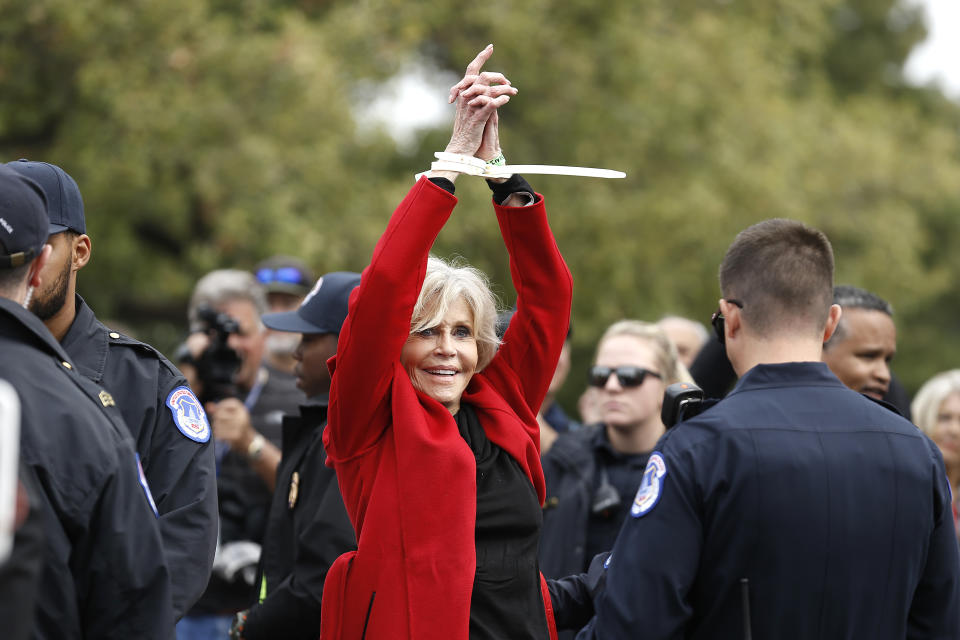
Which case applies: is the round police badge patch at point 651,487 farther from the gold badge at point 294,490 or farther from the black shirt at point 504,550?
the gold badge at point 294,490

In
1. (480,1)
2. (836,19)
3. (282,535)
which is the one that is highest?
(836,19)

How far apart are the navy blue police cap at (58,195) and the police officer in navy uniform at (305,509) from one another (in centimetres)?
117

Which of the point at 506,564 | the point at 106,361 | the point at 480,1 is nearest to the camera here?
the point at 506,564

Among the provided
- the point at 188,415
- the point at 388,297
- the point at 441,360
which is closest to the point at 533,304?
the point at 441,360

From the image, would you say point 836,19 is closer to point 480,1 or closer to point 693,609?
point 480,1

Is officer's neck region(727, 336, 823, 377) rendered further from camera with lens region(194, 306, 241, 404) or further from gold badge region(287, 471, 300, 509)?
camera with lens region(194, 306, 241, 404)

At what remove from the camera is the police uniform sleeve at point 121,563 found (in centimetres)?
253

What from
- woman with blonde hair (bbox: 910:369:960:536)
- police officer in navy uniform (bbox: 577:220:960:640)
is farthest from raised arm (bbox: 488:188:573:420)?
woman with blonde hair (bbox: 910:369:960:536)

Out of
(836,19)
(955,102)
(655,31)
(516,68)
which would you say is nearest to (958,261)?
(955,102)

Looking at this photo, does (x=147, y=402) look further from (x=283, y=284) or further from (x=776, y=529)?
(x=283, y=284)

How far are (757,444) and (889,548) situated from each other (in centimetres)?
43

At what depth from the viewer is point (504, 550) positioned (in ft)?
10.2

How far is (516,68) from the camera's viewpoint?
1298 cm

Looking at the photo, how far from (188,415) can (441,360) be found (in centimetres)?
83
